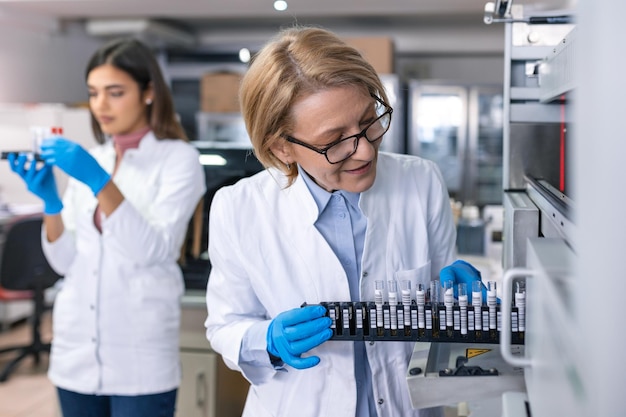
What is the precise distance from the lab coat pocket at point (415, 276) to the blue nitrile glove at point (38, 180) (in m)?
1.05

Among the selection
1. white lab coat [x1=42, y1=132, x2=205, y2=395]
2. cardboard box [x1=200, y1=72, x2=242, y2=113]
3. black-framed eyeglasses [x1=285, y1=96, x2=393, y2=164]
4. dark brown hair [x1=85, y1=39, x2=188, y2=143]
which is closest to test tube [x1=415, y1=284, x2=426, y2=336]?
black-framed eyeglasses [x1=285, y1=96, x2=393, y2=164]

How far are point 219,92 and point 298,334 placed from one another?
4745mm

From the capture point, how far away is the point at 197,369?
244cm

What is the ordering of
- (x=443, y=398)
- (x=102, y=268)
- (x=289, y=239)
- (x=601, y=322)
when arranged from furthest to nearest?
(x=102, y=268), (x=289, y=239), (x=443, y=398), (x=601, y=322)

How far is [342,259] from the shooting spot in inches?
50.8

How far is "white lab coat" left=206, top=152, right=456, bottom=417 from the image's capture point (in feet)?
4.07

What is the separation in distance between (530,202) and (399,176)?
250 mm

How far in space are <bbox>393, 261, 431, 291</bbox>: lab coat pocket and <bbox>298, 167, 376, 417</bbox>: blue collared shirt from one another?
0.08 meters

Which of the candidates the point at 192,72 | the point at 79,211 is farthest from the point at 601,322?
the point at 192,72

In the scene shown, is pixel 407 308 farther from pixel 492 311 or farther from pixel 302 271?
pixel 302 271

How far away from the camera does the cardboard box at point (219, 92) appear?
5618 mm

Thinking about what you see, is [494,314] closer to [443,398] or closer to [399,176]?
[443,398]

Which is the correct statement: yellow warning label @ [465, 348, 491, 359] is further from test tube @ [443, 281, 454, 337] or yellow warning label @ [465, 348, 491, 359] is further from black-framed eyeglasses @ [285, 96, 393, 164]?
black-framed eyeglasses @ [285, 96, 393, 164]

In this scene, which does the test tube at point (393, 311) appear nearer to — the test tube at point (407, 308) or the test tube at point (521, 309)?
the test tube at point (407, 308)
